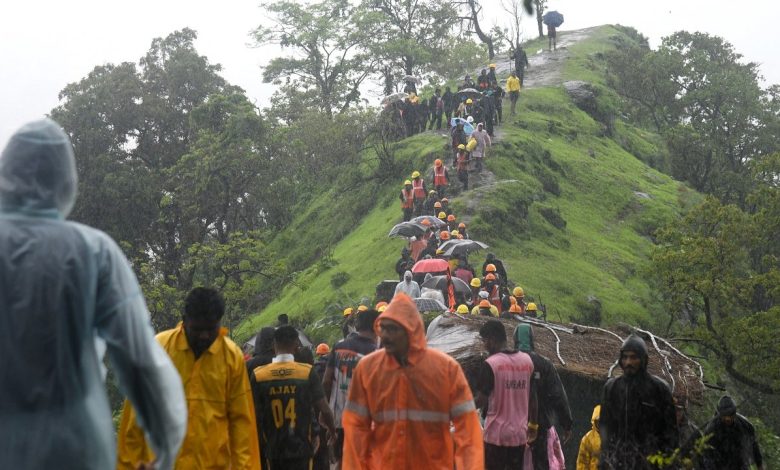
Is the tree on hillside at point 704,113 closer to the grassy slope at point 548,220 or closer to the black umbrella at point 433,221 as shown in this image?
the grassy slope at point 548,220

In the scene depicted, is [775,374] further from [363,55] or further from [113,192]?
[363,55]

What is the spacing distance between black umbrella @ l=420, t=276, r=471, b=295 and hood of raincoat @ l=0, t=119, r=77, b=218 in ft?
56.2

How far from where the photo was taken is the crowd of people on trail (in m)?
3.16

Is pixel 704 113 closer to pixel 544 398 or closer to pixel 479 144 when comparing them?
pixel 479 144

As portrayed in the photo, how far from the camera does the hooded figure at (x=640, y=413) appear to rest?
750cm

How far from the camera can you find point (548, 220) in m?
33.2

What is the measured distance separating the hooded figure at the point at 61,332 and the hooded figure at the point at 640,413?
472 cm

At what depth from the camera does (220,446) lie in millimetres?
5715

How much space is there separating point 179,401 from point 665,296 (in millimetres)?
25818

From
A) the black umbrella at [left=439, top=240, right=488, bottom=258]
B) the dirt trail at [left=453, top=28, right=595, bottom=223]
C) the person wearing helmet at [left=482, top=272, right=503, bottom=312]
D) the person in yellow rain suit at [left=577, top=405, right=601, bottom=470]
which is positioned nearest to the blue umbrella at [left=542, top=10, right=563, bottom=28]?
the dirt trail at [left=453, top=28, right=595, bottom=223]

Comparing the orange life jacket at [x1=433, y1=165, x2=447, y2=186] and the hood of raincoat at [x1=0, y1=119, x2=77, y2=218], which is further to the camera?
the orange life jacket at [x1=433, y1=165, x2=447, y2=186]

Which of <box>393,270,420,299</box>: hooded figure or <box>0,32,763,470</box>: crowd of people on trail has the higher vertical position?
<box>0,32,763,470</box>: crowd of people on trail

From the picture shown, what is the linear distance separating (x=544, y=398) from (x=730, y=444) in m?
1.49

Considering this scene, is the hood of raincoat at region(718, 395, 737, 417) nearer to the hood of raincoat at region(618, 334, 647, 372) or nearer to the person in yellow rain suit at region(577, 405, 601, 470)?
the person in yellow rain suit at region(577, 405, 601, 470)
